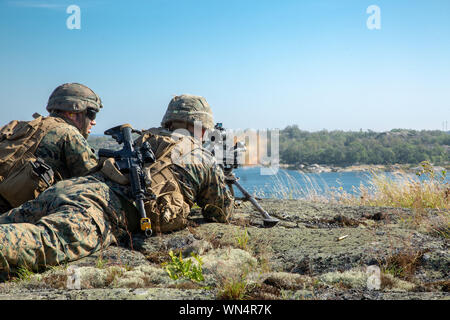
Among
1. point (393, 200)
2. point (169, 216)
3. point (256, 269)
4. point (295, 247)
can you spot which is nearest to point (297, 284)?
point (256, 269)

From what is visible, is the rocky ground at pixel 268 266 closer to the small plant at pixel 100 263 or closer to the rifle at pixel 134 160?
the small plant at pixel 100 263

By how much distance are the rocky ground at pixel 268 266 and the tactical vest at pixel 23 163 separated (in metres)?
1.33

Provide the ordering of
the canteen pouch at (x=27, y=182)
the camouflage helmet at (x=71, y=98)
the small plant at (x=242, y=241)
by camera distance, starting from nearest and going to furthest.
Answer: the small plant at (x=242, y=241) → the canteen pouch at (x=27, y=182) → the camouflage helmet at (x=71, y=98)

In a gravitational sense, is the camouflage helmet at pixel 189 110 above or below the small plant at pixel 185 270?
above

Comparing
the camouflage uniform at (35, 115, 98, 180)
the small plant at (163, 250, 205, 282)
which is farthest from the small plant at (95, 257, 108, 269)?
the camouflage uniform at (35, 115, 98, 180)

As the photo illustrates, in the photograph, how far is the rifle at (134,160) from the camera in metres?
4.63

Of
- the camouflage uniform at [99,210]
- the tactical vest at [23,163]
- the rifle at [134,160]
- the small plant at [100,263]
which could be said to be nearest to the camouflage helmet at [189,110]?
the camouflage uniform at [99,210]

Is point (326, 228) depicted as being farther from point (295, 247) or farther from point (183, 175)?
point (183, 175)

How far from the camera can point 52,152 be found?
5.39m

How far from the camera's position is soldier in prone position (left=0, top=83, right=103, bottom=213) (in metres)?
5.11

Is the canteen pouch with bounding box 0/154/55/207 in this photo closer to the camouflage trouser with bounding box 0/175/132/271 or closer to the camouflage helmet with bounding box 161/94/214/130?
the camouflage trouser with bounding box 0/175/132/271

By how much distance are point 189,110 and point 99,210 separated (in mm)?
2158

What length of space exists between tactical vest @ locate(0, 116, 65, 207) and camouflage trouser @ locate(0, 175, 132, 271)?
60cm

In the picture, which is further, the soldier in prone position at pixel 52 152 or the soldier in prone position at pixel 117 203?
the soldier in prone position at pixel 52 152
